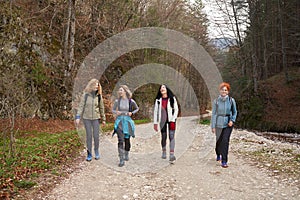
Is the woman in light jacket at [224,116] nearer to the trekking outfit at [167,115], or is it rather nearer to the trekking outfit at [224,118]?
the trekking outfit at [224,118]

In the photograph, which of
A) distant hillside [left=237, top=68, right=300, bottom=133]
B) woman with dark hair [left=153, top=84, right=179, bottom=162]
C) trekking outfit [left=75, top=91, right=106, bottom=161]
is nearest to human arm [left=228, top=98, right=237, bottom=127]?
woman with dark hair [left=153, top=84, right=179, bottom=162]

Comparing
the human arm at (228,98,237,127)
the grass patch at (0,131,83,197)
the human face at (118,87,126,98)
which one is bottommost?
the grass patch at (0,131,83,197)

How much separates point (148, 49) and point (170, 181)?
2247 cm

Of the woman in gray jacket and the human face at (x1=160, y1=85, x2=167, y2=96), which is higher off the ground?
the human face at (x1=160, y1=85, x2=167, y2=96)

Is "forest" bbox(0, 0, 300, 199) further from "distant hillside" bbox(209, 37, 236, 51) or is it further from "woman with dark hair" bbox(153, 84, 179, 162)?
"woman with dark hair" bbox(153, 84, 179, 162)

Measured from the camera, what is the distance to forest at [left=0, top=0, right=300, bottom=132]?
16266mm

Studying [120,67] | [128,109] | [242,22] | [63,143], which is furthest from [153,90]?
[128,109]

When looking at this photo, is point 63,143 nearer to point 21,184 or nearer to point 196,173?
point 21,184

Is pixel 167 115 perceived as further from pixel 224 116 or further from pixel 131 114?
pixel 224 116

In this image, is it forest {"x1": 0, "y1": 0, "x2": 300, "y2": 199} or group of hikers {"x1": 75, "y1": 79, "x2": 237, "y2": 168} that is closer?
group of hikers {"x1": 75, "y1": 79, "x2": 237, "y2": 168}

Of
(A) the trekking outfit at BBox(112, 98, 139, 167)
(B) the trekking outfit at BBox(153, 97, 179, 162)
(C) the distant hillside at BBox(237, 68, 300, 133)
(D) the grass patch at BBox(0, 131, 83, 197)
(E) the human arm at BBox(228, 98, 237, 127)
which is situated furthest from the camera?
(C) the distant hillside at BBox(237, 68, 300, 133)

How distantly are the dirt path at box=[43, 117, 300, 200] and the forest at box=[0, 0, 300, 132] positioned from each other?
5556 millimetres

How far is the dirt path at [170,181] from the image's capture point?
18.4ft

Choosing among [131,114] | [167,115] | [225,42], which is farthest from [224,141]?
[225,42]
